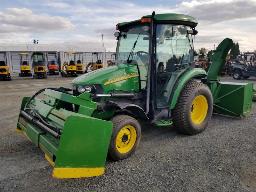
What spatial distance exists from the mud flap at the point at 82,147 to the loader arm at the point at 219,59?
408cm

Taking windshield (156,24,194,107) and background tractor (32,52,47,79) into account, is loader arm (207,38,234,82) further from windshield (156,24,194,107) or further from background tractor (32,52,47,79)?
background tractor (32,52,47,79)

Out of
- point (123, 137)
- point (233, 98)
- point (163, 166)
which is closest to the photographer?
point (163, 166)

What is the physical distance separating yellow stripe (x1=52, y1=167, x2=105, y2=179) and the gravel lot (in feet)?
0.42

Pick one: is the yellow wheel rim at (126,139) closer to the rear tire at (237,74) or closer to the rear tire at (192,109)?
the rear tire at (192,109)

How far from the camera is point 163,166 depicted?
460 cm

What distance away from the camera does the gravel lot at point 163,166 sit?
13.1 feet

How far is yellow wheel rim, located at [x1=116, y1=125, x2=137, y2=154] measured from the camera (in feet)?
15.4

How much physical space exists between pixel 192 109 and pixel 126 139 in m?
1.95


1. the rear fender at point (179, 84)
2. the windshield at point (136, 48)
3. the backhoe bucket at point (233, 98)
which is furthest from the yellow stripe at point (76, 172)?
the backhoe bucket at point (233, 98)

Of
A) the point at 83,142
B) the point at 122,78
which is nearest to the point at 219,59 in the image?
the point at 122,78

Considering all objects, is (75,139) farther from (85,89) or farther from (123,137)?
(85,89)

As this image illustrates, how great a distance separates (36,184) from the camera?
4.03 metres

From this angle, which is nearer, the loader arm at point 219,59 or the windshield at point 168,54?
the windshield at point 168,54

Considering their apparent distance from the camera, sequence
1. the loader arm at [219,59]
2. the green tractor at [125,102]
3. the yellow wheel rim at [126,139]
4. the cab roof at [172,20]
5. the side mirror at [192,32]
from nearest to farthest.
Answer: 1. the green tractor at [125,102]
2. the yellow wheel rim at [126,139]
3. the cab roof at [172,20]
4. the side mirror at [192,32]
5. the loader arm at [219,59]
